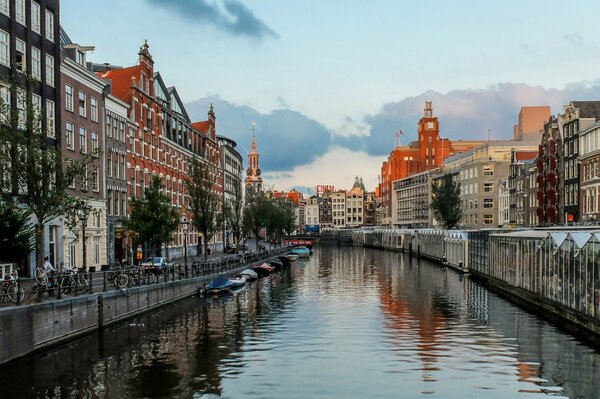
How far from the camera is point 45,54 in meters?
54.3

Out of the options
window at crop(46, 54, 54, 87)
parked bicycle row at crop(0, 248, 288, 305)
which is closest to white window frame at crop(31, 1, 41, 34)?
window at crop(46, 54, 54, 87)

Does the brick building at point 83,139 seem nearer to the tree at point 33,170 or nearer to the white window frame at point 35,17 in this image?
the white window frame at point 35,17

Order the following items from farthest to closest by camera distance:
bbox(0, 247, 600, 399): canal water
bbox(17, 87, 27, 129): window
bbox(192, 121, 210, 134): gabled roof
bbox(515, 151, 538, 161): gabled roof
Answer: bbox(515, 151, 538, 161): gabled roof, bbox(192, 121, 210, 134): gabled roof, bbox(17, 87, 27, 129): window, bbox(0, 247, 600, 399): canal water

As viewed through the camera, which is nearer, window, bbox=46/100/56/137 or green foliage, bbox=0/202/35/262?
green foliage, bbox=0/202/35/262

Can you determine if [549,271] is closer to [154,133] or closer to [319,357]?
[319,357]

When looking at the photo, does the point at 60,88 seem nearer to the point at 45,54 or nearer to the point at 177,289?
the point at 45,54

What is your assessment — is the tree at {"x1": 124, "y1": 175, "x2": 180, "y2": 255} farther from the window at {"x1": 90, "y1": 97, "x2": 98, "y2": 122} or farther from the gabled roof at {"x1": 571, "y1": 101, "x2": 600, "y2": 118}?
the gabled roof at {"x1": 571, "y1": 101, "x2": 600, "y2": 118}

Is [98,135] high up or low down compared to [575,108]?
down

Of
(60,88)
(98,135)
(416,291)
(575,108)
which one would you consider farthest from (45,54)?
(575,108)

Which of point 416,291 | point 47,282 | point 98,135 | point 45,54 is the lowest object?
point 416,291

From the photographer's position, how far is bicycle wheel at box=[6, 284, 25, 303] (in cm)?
3059

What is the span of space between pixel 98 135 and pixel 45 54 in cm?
1509

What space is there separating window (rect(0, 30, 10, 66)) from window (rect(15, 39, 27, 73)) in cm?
113

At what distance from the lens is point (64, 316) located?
34.0 meters
